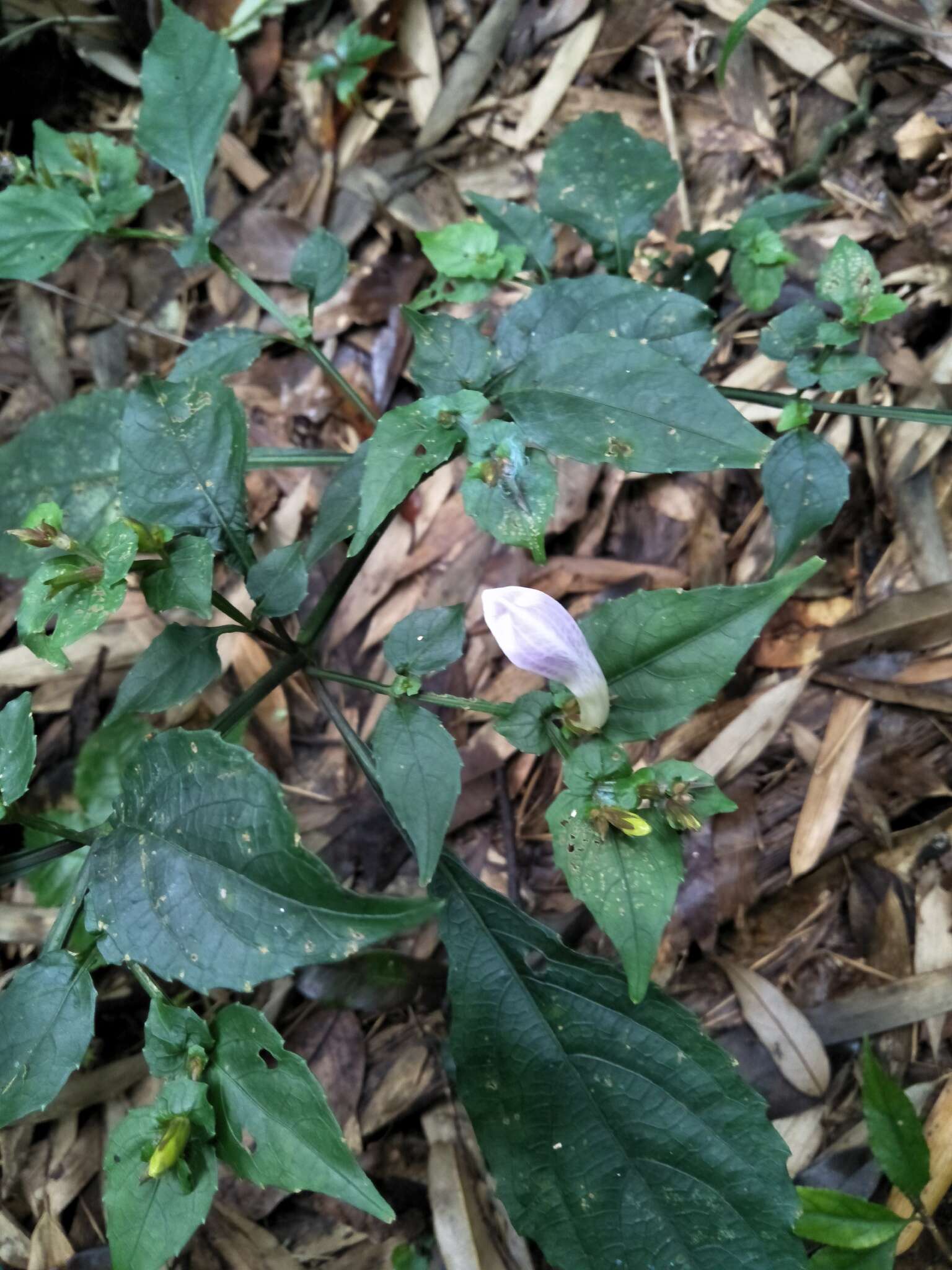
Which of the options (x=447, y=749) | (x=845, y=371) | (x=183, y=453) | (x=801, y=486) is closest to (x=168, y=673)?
(x=183, y=453)

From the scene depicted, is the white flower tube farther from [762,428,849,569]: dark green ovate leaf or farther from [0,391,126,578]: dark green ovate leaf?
[0,391,126,578]: dark green ovate leaf

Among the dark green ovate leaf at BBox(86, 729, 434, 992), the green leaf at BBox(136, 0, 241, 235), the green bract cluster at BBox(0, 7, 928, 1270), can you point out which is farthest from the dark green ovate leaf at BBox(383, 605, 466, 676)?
the green leaf at BBox(136, 0, 241, 235)

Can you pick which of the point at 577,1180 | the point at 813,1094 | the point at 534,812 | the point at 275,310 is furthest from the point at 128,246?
the point at 813,1094

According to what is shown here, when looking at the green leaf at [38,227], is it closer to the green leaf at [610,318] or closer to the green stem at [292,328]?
the green stem at [292,328]

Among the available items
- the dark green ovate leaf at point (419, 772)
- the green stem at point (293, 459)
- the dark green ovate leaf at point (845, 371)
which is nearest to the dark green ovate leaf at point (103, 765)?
the green stem at point (293, 459)

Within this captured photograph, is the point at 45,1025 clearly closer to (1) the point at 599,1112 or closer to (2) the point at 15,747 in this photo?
(2) the point at 15,747
